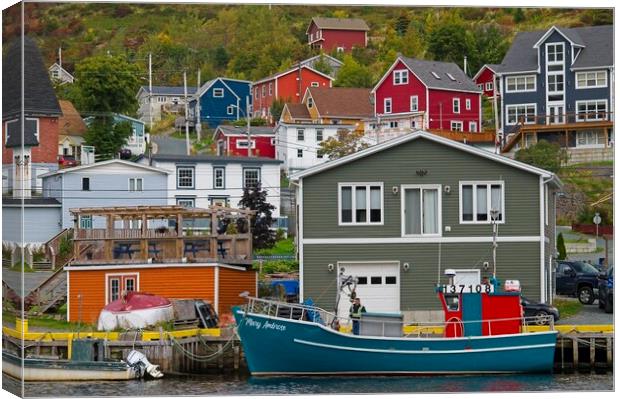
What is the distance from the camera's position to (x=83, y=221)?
4703 cm

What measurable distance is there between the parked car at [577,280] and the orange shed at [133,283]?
34.8 ft

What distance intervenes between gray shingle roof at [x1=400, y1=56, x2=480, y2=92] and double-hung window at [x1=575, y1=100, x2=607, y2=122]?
4.74 meters

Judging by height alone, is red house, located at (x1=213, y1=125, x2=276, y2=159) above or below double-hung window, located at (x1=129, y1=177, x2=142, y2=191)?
above

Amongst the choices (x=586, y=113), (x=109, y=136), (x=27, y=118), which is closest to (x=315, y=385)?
(x=27, y=118)

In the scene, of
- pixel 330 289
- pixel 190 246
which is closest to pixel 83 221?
pixel 190 246

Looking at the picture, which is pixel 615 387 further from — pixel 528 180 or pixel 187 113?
pixel 187 113

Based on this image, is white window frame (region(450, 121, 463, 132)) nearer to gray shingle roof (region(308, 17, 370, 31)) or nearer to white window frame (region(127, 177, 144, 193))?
gray shingle roof (region(308, 17, 370, 31))

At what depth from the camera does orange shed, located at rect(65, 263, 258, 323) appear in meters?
43.0

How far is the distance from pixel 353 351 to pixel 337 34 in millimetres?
14373

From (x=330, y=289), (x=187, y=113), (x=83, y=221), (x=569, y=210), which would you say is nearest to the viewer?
(x=330, y=289)

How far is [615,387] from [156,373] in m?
10.3

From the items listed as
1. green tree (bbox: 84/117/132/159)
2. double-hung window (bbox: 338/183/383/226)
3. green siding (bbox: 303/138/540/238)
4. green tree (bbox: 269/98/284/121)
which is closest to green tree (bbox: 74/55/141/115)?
green tree (bbox: 84/117/132/159)

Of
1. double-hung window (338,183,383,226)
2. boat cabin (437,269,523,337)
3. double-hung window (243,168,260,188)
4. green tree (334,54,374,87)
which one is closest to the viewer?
boat cabin (437,269,523,337)

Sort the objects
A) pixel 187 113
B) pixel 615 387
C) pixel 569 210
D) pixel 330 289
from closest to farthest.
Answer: pixel 615 387
pixel 330 289
pixel 569 210
pixel 187 113
